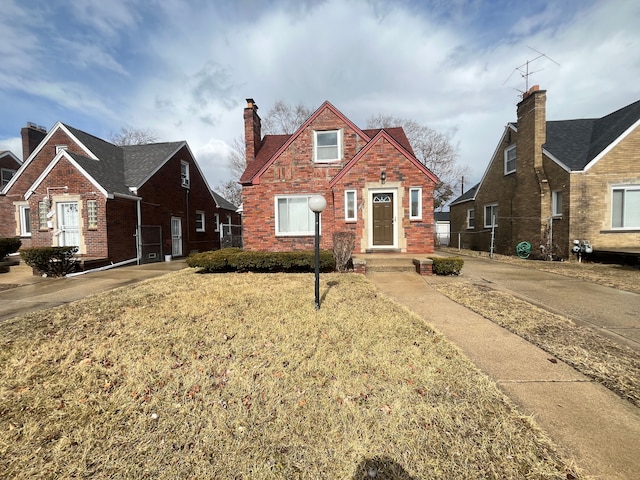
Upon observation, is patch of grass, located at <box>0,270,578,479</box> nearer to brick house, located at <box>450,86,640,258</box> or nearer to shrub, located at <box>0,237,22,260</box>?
shrub, located at <box>0,237,22,260</box>

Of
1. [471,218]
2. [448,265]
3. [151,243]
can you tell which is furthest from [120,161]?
[471,218]

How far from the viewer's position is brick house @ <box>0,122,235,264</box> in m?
12.7

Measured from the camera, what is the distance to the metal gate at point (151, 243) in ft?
47.7

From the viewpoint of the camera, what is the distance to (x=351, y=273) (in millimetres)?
9445

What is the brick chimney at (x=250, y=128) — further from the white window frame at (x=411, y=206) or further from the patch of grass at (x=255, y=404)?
the patch of grass at (x=255, y=404)

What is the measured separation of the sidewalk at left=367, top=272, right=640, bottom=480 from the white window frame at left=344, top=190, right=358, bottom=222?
24.1ft

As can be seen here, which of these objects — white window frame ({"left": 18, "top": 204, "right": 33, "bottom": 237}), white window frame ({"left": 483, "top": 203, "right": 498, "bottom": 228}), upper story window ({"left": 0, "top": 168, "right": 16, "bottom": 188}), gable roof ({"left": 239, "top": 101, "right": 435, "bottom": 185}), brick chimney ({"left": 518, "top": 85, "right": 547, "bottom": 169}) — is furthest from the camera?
upper story window ({"left": 0, "top": 168, "right": 16, "bottom": 188})

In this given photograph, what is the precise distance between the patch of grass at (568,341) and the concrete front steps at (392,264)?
8.26 ft

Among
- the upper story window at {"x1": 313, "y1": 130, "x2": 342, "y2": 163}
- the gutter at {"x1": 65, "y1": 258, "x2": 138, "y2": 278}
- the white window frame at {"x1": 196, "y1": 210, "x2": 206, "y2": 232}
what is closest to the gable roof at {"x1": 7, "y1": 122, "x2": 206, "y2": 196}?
the gutter at {"x1": 65, "y1": 258, "x2": 138, "y2": 278}

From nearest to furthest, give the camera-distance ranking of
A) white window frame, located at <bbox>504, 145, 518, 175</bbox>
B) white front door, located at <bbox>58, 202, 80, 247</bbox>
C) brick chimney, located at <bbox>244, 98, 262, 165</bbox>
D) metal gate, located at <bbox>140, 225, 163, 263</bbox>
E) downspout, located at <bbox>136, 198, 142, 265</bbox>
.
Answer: white front door, located at <bbox>58, 202, 80, 247</bbox> → downspout, located at <bbox>136, 198, 142, 265</bbox> → metal gate, located at <bbox>140, 225, 163, 263</bbox> → brick chimney, located at <bbox>244, 98, 262, 165</bbox> → white window frame, located at <bbox>504, 145, 518, 175</bbox>

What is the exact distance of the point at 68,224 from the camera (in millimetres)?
13055

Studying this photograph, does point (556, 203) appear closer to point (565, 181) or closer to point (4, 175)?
point (565, 181)

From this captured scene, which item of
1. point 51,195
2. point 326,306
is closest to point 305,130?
point 326,306

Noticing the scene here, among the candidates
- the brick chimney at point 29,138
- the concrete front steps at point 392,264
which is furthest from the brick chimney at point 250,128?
the brick chimney at point 29,138
